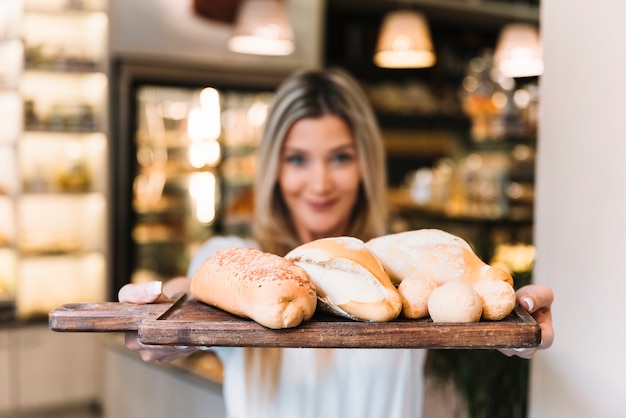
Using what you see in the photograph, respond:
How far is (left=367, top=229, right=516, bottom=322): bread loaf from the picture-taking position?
1.02 metres

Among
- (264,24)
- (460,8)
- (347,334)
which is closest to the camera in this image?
(347,334)

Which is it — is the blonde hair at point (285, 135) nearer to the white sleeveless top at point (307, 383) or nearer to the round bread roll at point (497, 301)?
the white sleeveless top at point (307, 383)

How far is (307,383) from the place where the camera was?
1.73 metres

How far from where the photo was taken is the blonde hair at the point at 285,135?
6.32 feet

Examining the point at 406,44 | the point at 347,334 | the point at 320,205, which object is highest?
the point at 406,44

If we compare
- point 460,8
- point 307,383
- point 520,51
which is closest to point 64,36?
point 520,51

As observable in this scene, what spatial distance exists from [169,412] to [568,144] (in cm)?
203

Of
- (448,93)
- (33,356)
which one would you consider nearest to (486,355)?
(33,356)

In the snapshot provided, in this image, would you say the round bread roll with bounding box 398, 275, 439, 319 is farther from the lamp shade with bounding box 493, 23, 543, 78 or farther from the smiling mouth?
the lamp shade with bounding box 493, 23, 543, 78

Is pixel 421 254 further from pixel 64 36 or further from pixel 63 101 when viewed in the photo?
pixel 64 36

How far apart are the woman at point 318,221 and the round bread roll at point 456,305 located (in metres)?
0.76

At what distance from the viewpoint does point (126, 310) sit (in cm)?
107

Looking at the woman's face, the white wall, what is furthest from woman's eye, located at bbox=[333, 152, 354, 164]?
the white wall

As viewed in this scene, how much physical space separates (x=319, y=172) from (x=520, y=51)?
10.6 feet
